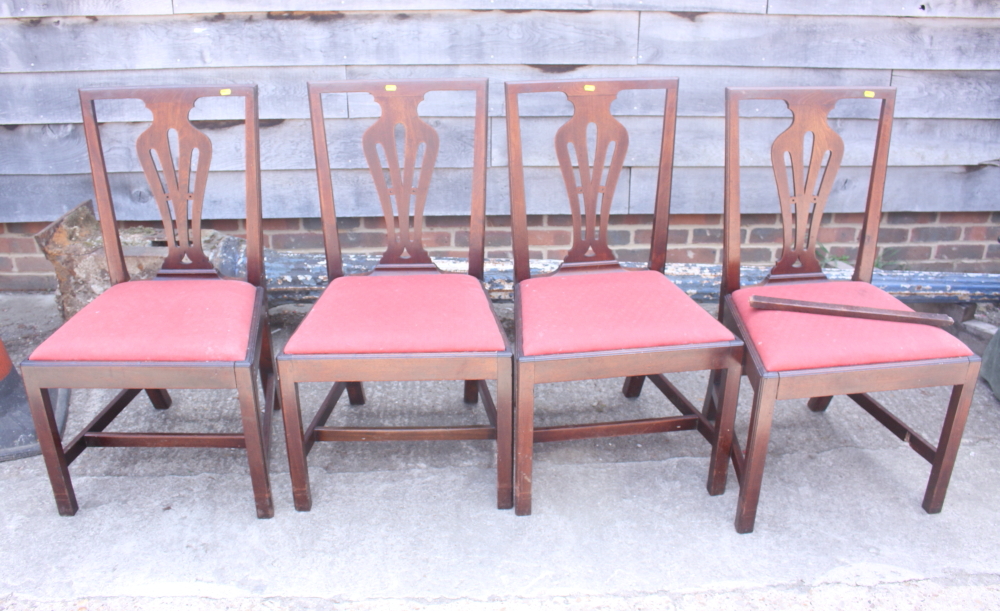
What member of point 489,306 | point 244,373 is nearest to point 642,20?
point 489,306

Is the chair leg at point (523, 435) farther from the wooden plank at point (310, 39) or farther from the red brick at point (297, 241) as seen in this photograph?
the red brick at point (297, 241)

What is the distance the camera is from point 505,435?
1.67 meters

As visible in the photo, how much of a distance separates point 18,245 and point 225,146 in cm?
109

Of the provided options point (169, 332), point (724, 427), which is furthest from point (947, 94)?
point (169, 332)

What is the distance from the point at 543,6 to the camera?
2457 millimetres

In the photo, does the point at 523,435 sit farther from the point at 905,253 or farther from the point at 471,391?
the point at 905,253

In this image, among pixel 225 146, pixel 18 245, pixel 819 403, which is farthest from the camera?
pixel 18 245

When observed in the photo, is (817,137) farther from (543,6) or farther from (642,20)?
(543,6)

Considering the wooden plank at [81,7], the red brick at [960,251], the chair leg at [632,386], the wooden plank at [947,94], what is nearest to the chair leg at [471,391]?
the chair leg at [632,386]

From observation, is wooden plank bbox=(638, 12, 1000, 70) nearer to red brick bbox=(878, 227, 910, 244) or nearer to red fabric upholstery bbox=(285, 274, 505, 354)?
Answer: red brick bbox=(878, 227, 910, 244)

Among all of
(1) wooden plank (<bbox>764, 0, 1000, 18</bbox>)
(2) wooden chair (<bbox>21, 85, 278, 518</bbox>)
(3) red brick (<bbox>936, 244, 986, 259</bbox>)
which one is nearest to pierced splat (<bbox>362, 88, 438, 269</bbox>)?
(2) wooden chair (<bbox>21, 85, 278, 518</bbox>)

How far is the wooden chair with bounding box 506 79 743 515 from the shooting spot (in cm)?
157

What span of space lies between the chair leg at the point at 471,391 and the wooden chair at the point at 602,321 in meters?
0.41

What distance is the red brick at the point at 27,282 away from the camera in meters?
2.98
